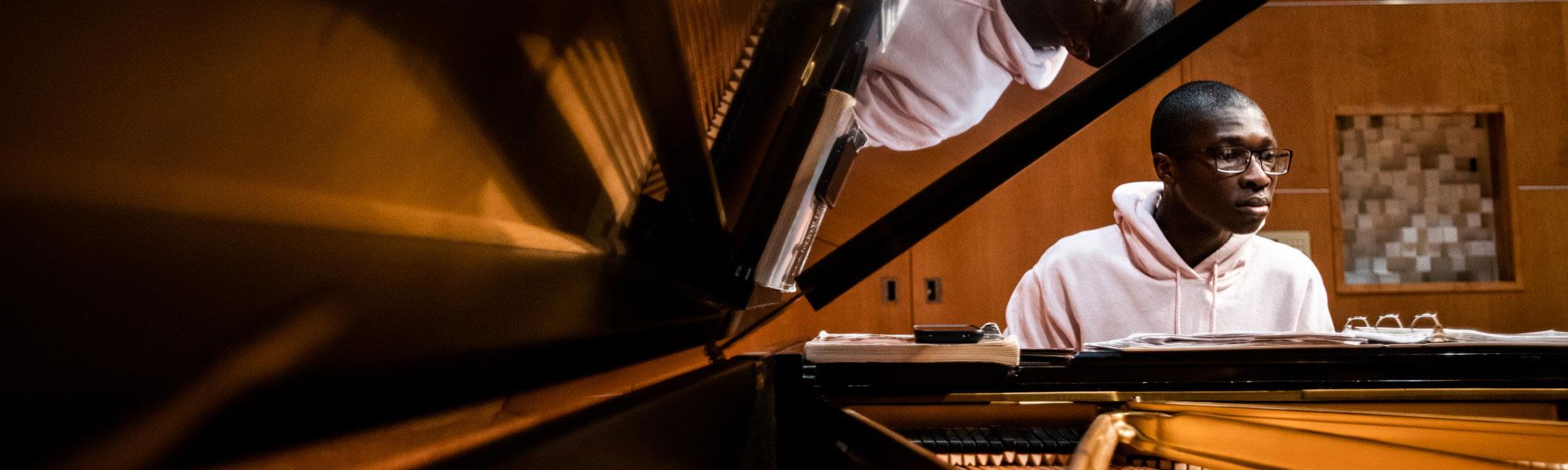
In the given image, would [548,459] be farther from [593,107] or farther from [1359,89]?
[1359,89]

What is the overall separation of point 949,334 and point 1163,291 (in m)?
1.50

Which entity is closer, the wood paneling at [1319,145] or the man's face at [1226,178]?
the man's face at [1226,178]

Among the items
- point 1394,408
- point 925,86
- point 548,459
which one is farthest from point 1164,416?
point 925,86

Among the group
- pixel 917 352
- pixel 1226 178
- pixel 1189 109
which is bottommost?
pixel 917 352

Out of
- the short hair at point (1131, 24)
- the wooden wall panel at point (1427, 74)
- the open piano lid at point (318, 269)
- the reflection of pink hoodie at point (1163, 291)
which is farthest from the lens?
the wooden wall panel at point (1427, 74)

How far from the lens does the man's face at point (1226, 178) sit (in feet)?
6.67

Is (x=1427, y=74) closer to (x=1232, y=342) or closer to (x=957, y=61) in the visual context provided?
(x=957, y=61)

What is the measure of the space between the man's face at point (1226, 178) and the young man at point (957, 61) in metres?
0.54

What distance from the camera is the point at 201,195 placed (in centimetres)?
14

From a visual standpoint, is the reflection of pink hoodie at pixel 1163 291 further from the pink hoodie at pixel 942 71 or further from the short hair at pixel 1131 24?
the pink hoodie at pixel 942 71

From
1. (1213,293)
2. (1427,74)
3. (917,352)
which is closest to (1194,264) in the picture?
(1213,293)

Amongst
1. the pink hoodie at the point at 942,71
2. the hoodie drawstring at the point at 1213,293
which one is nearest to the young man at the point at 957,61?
the pink hoodie at the point at 942,71

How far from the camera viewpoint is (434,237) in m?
0.24

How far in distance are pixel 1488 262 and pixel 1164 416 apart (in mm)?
3133
